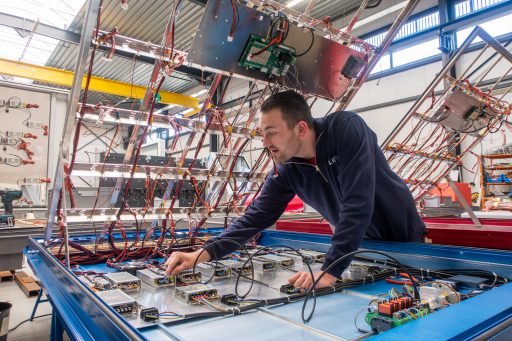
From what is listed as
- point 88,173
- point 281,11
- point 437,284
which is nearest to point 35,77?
point 88,173

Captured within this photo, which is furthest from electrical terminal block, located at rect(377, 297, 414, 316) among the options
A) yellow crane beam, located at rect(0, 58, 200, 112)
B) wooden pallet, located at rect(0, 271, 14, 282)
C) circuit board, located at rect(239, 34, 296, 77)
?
yellow crane beam, located at rect(0, 58, 200, 112)

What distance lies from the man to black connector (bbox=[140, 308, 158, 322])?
371 millimetres

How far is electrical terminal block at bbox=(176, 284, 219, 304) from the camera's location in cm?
106

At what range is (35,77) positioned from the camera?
5.97m

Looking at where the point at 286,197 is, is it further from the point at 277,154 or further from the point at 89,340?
the point at 89,340

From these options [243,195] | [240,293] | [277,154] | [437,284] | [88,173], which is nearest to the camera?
[437,284]

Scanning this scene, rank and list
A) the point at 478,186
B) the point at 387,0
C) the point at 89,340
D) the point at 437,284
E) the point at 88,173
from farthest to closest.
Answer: the point at 387,0
the point at 478,186
the point at 88,173
the point at 437,284
the point at 89,340

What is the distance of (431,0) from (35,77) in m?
7.15

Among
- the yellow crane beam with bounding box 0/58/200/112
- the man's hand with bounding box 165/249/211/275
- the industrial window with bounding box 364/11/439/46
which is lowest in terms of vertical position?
the man's hand with bounding box 165/249/211/275

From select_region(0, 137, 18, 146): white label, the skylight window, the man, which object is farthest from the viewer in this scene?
the skylight window

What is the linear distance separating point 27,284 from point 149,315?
10.2 ft

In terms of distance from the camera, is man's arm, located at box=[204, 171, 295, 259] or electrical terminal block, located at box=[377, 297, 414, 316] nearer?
electrical terminal block, located at box=[377, 297, 414, 316]

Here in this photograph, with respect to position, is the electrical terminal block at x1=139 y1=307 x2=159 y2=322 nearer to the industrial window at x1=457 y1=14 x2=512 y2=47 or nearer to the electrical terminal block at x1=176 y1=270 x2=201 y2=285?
the electrical terminal block at x1=176 y1=270 x2=201 y2=285

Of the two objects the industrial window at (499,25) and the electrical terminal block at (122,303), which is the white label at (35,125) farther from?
the industrial window at (499,25)
